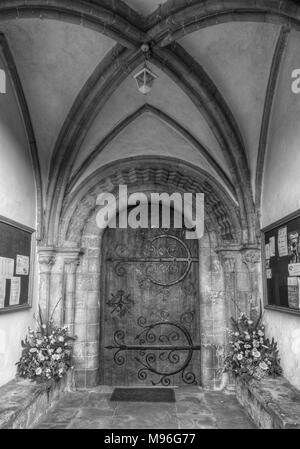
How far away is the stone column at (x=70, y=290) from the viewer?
4578mm

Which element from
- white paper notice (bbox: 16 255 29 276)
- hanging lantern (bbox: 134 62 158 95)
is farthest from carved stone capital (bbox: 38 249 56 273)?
hanging lantern (bbox: 134 62 158 95)

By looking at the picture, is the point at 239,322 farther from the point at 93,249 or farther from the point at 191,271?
the point at 93,249

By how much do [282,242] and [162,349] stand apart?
225cm

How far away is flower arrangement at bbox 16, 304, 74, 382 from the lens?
12.6 feet

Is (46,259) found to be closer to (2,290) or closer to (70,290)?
(70,290)

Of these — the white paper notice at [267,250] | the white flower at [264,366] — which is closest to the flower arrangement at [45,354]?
the white flower at [264,366]

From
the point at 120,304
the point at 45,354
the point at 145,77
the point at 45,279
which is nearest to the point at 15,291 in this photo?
the point at 45,279

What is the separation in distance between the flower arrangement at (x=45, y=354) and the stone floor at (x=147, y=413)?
38cm

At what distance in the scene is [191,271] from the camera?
504cm

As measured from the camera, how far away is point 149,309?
16.3 ft

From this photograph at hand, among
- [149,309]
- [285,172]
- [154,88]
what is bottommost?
[149,309]

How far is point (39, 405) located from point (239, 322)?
2.35 m

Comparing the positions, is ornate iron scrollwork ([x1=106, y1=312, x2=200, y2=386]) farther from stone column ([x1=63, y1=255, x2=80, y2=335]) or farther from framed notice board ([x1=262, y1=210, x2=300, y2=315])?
framed notice board ([x1=262, y1=210, x2=300, y2=315])
